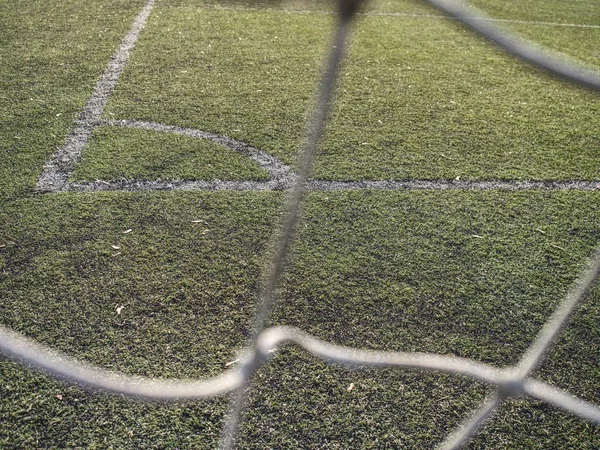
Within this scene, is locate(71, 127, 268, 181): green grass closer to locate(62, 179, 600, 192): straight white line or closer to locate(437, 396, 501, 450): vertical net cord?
locate(62, 179, 600, 192): straight white line

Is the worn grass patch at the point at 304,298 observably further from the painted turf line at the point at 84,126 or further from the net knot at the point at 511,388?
the painted turf line at the point at 84,126

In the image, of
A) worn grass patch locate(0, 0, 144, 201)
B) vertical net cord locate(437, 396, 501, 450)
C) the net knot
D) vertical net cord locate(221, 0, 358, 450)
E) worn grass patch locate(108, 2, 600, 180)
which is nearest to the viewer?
vertical net cord locate(221, 0, 358, 450)

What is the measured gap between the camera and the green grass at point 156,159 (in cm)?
310

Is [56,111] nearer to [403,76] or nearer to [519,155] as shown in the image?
[403,76]

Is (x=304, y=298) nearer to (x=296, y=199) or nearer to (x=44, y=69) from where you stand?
(x=296, y=199)

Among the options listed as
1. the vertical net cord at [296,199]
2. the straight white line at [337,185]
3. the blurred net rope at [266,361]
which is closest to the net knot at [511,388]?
the blurred net rope at [266,361]

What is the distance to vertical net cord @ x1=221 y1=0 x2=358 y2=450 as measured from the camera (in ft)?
3.57

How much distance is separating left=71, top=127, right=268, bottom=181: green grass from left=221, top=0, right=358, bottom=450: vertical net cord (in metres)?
0.40

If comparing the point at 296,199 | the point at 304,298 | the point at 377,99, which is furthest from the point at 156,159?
the point at 296,199

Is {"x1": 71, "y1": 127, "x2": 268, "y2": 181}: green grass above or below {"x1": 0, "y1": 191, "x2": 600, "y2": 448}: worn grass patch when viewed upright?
above

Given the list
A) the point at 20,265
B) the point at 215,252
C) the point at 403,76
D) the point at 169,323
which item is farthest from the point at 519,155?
the point at 20,265

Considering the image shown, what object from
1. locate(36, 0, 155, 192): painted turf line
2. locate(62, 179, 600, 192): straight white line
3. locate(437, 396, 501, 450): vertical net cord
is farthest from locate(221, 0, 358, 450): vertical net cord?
locate(36, 0, 155, 192): painted turf line

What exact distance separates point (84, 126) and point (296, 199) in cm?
242

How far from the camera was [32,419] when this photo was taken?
184 cm
